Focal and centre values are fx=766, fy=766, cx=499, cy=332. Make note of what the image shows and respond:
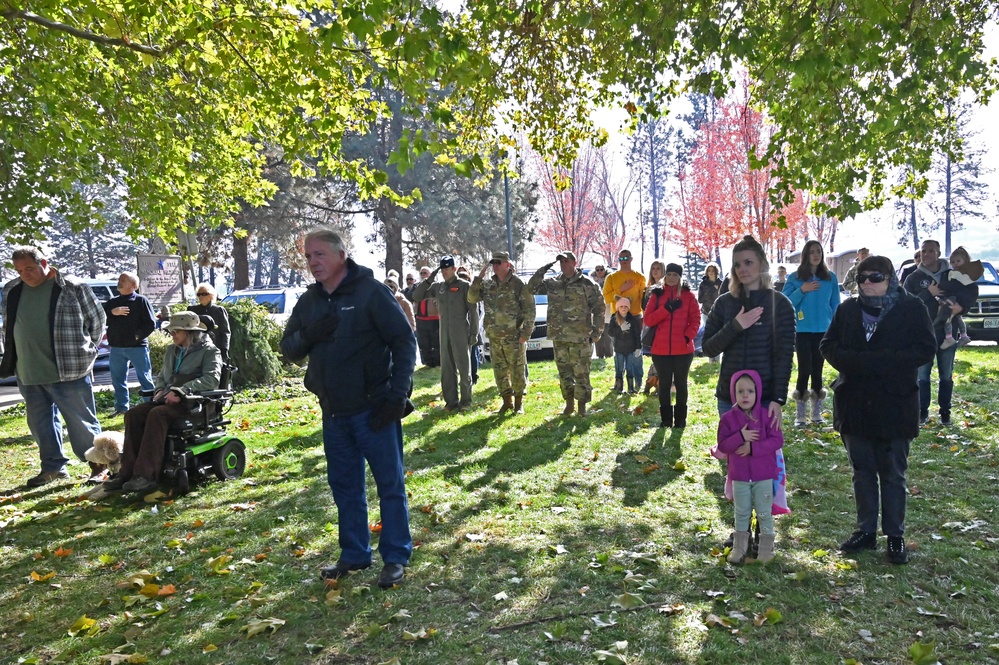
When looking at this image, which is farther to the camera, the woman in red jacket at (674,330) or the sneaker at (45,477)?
the woman in red jacket at (674,330)

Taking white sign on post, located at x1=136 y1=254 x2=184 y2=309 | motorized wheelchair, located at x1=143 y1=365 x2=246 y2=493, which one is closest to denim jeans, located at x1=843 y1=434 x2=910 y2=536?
motorized wheelchair, located at x1=143 y1=365 x2=246 y2=493

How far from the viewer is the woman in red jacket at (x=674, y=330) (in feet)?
28.3

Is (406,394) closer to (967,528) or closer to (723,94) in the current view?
(967,528)

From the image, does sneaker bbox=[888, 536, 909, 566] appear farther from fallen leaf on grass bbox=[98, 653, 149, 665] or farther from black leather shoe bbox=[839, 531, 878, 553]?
fallen leaf on grass bbox=[98, 653, 149, 665]

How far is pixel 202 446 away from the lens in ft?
23.7

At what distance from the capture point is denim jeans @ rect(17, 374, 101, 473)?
25.3ft

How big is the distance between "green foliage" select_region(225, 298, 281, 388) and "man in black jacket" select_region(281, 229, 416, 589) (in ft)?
31.7

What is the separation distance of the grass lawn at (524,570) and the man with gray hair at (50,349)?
1.98 feet

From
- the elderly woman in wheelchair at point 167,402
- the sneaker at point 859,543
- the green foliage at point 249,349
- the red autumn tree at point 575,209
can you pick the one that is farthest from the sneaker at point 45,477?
the red autumn tree at point 575,209

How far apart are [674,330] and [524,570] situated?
4476mm

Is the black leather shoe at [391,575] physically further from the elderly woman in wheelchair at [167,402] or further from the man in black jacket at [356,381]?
the elderly woman in wheelchair at [167,402]

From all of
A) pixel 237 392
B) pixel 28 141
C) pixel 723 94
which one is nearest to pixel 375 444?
pixel 723 94

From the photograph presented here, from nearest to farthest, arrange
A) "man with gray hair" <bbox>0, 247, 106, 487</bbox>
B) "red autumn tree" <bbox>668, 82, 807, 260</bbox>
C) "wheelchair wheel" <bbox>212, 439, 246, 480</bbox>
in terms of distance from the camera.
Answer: "wheelchair wheel" <bbox>212, 439, 246, 480</bbox>, "man with gray hair" <bbox>0, 247, 106, 487</bbox>, "red autumn tree" <bbox>668, 82, 807, 260</bbox>

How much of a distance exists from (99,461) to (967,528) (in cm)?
736
